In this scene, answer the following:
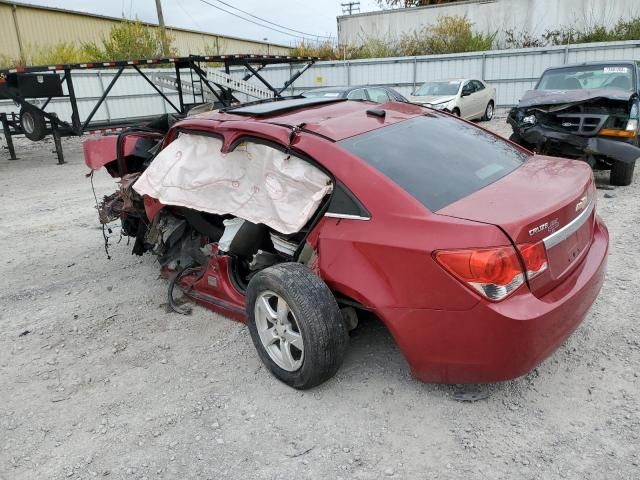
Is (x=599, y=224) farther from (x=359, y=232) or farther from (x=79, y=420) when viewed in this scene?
(x=79, y=420)

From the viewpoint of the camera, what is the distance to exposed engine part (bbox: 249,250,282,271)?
3.52 m

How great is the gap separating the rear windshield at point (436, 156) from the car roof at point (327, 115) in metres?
0.09

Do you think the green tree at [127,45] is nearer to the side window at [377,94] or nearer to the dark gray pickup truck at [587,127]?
the side window at [377,94]

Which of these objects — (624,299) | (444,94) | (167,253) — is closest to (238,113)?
(167,253)

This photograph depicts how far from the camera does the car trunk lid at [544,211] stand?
2.45 m

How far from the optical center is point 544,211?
100 inches

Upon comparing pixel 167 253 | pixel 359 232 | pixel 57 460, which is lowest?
pixel 57 460

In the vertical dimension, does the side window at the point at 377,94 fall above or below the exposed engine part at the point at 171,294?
above

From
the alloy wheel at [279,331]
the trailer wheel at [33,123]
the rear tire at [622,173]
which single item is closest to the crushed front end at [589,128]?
the rear tire at [622,173]

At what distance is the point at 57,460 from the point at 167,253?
2.13 m

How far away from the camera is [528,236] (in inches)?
95.0

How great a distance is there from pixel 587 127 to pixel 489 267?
5644 mm

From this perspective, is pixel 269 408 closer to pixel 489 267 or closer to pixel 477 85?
pixel 489 267

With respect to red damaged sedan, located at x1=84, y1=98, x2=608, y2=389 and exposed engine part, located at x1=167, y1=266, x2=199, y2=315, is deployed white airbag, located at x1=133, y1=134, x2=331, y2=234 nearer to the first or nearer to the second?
red damaged sedan, located at x1=84, y1=98, x2=608, y2=389
